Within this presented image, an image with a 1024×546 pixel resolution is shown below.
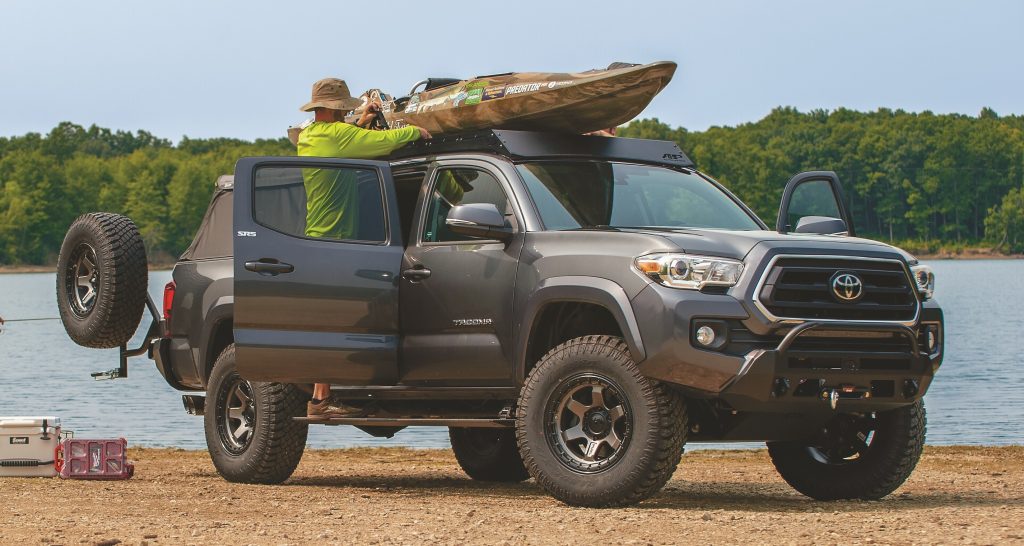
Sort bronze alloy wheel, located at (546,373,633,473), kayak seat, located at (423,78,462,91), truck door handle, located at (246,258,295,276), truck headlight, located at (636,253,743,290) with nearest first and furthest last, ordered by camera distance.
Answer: truck headlight, located at (636,253,743,290) < bronze alloy wheel, located at (546,373,633,473) < truck door handle, located at (246,258,295,276) < kayak seat, located at (423,78,462,91)

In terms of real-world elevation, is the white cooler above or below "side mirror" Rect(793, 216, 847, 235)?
below

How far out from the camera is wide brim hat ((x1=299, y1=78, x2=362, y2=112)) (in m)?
10.3

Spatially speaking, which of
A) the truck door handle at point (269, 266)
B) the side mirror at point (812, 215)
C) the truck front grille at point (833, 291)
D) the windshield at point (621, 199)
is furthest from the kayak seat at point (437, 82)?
the truck front grille at point (833, 291)

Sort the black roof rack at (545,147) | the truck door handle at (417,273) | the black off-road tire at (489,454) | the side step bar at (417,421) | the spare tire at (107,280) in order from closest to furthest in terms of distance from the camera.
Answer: the side step bar at (417,421) → the truck door handle at (417,273) → the black roof rack at (545,147) → the spare tire at (107,280) → the black off-road tire at (489,454)

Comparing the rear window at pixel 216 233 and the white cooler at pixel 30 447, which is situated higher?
the rear window at pixel 216 233

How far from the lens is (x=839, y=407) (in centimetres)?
823

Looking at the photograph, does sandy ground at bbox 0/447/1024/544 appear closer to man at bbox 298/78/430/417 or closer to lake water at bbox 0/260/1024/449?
man at bbox 298/78/430/417

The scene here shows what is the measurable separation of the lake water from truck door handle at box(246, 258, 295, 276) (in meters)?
9.58

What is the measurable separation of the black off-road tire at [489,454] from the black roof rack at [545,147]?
8.27 feet

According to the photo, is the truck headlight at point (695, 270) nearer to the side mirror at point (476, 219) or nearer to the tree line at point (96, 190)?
the side mirror at point (476, 219)

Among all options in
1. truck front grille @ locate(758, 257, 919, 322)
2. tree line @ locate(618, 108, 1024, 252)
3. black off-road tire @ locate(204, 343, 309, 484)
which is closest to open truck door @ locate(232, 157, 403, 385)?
black off-road tire @ locate(204, 343, 309, 484)

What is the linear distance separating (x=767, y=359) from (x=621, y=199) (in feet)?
5.83

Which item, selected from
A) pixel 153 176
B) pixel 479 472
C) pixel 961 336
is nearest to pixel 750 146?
pixel 153 176

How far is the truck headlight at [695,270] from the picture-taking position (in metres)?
7.97
